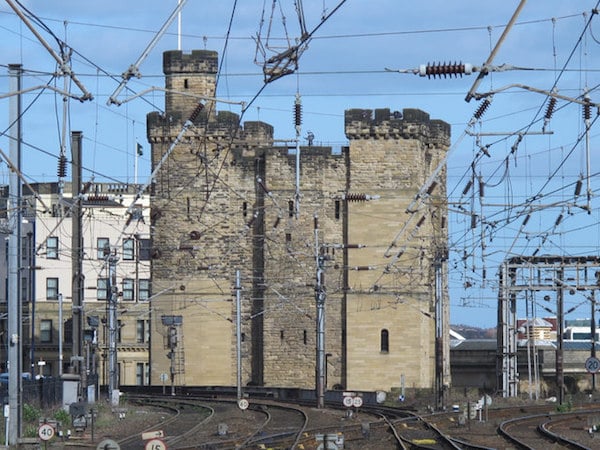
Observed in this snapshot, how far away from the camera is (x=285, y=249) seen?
8194cm

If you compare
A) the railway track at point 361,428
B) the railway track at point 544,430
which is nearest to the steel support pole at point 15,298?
the railway track at point 361,428

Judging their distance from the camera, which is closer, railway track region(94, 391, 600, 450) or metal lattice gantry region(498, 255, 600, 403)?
railway track region(94, 391, 600, 450)

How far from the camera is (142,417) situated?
4844 centimetres

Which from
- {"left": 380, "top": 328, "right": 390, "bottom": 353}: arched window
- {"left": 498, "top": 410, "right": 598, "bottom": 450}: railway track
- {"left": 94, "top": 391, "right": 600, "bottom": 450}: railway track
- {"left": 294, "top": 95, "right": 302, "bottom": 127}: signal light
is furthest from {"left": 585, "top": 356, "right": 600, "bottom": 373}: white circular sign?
{"left": 380, "top": 328, "right": 390, "bottom": 353}: arched window

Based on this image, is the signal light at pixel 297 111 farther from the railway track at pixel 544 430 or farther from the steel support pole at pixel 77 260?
the railway track at pixel 544 430

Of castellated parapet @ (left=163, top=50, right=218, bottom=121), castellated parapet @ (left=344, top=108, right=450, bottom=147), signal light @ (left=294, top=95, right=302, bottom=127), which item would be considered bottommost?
signal light @ (left=294, top=95, right=302, bottom=127)

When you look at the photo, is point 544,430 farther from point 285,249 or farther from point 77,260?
point 285,249

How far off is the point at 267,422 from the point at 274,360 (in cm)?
3653

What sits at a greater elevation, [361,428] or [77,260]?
[77,260]

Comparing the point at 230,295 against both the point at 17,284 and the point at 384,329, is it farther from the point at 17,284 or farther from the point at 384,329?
the point at 17,284

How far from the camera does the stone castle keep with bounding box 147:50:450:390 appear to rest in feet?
263

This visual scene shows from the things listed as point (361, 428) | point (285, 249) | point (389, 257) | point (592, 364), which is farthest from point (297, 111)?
point (285, 249)

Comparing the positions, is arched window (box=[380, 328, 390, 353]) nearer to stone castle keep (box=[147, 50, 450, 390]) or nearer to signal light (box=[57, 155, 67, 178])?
stone castle keep (box=[147, 50, 450, 390])

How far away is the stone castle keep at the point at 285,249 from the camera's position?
80.2 metres
